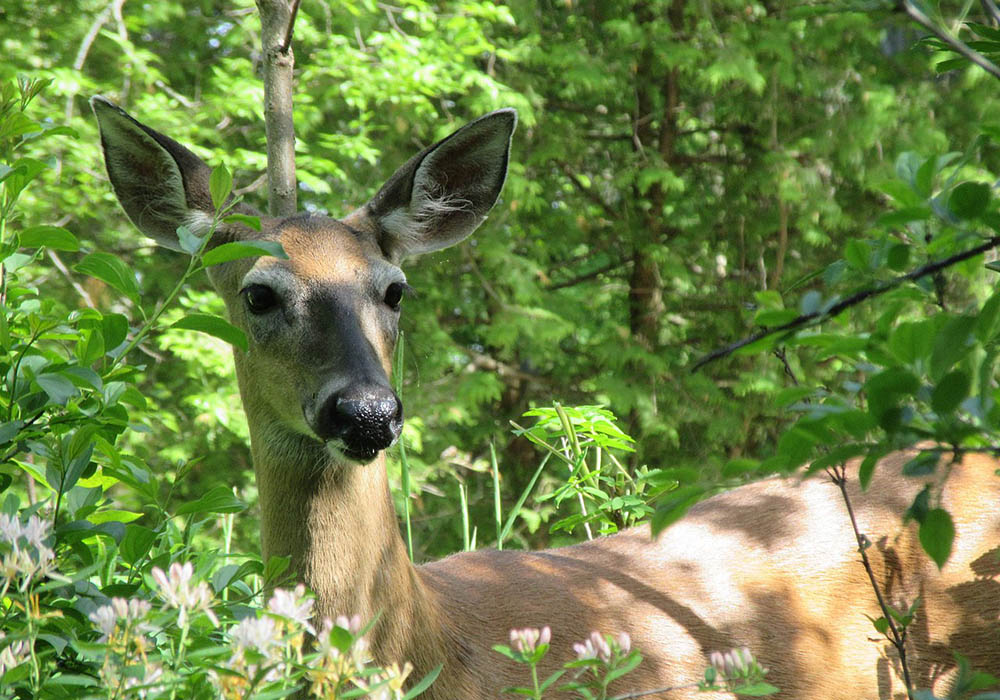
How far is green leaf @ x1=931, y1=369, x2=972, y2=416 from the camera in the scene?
1.31 metres

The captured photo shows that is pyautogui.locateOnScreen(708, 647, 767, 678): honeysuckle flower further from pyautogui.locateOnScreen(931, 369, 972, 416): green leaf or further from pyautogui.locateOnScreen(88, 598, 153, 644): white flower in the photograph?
pyautogui.locateOnScreen(88, 598, 153, 644): white flower

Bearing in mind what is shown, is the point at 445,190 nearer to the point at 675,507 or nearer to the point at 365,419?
the point at 365,419

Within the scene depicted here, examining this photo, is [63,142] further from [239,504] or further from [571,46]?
[239,504]

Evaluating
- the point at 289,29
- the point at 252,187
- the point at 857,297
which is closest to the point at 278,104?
the point at 289,29

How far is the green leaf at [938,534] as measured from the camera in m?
1.38

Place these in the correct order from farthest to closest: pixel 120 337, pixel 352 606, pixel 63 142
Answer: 1. pixel 63 142
2. pixel 352 606
3. pixel 120 337

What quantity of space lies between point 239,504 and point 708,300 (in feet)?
31.6

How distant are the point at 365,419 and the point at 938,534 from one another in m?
1.47

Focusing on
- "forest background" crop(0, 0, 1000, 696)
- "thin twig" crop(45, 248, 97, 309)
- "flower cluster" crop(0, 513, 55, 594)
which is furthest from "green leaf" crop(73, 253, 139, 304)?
"thin twig" crop(45, 248, 97, 309)

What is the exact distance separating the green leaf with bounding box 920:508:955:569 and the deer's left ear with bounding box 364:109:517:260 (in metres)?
2.25

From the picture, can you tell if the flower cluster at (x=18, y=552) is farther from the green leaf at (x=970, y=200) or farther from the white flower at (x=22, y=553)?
the green leaf at (x=970, y=200)

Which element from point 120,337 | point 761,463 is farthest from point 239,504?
point 761,463

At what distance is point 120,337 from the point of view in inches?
79.3

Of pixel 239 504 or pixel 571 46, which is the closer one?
pixel 239 504
